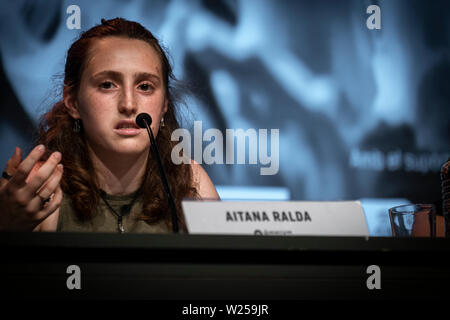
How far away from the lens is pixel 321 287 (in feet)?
1.97

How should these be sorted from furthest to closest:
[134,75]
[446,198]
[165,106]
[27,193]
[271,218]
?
1. [165,106]
2. [134,75]
3. [446,198]
4. [27,193]
5. [271,218]

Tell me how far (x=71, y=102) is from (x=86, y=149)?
0.17 meters

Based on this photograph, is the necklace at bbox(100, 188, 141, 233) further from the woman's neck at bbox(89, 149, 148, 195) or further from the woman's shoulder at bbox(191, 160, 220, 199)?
the woman's shoulder at bbox(191, 160, 220, 199)

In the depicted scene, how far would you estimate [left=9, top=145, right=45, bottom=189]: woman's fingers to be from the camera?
2.29ft

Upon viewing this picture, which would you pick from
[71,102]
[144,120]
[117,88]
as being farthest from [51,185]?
[71,102]

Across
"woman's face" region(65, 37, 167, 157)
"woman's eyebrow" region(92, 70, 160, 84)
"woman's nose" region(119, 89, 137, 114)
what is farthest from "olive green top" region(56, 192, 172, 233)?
"woman's eyebrow" region(92, 70, 160, 84)

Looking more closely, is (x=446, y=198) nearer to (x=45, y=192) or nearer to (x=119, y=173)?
(x=45, y=192)

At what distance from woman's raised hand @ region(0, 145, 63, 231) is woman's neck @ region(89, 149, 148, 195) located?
0.59 metres

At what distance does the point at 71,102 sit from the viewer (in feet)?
5.11

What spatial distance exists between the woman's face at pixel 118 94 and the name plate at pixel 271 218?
768 millimetres

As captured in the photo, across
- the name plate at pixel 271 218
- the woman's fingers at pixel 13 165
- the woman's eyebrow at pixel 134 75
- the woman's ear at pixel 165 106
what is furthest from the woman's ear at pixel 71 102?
the name plate at pixel 271 218

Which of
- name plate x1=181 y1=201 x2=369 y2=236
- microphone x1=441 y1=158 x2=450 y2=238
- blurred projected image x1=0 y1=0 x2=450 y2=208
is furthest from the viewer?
blurred projected image x1=0 y1=0 x2=450 y2=208

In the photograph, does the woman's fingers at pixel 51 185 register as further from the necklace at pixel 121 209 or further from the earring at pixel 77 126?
the earring at pixel 77 126

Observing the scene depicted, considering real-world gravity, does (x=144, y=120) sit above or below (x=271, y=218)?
above
